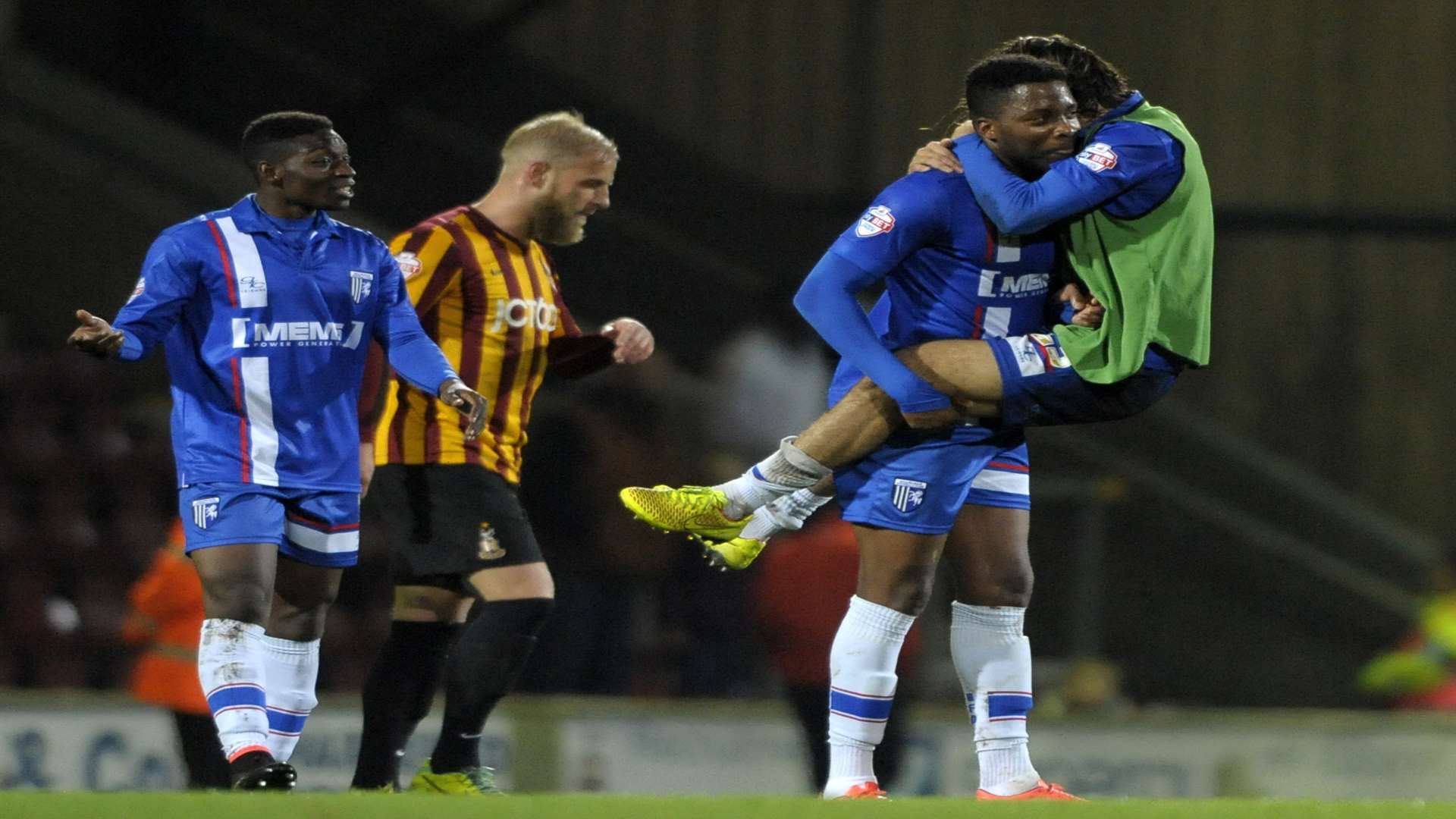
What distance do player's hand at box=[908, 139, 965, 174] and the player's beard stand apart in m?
1.07

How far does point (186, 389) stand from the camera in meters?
3.90

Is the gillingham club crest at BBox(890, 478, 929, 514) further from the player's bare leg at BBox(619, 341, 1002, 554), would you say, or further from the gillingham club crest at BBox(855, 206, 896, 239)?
the gillingham club crest at BBox(855, 206, 896, 239)

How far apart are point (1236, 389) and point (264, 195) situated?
9509mm

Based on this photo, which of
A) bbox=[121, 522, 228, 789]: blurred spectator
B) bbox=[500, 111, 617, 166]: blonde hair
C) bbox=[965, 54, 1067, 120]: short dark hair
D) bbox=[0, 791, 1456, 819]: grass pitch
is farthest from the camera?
bbox=[121, 522, 228, 789]: blurred spectator

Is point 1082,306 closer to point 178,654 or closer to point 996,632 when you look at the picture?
point 996,632

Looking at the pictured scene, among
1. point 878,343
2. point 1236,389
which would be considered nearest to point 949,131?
point 878,343

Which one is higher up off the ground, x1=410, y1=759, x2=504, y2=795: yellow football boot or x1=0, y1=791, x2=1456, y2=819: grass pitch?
x1=0, y1=791, x2=1456, y2=819: grass pitch

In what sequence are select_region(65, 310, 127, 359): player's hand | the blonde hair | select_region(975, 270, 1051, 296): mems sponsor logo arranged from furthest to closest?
the blonde hair, select_region(975, 270, 1051, 296): mems sponsor logo, select_region(65, 310, 127, 359): player's hand

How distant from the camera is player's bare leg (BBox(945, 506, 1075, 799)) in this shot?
391cm

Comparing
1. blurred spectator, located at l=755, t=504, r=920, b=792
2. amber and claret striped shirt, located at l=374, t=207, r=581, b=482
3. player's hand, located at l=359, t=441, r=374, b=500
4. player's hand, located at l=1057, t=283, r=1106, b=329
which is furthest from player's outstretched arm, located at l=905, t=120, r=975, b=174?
blurred spectator, located at l=755, t=504, r=920, b=792

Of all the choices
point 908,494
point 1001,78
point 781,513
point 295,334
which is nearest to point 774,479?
point 781,513

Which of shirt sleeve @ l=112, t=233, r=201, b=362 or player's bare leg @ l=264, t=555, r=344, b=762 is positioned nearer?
shirt sleeve @ l=112, t=233, r=201, b=362

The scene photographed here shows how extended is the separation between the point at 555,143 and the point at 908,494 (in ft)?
4.55

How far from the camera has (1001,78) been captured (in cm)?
374
